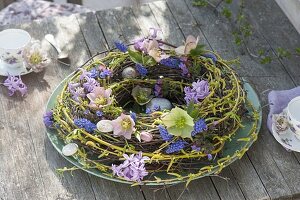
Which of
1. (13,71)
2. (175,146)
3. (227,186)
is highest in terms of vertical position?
(175,146)

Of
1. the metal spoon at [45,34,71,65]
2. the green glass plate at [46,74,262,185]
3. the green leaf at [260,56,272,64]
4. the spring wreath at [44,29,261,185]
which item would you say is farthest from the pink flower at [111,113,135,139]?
the green leaf at [260,56,272,64]

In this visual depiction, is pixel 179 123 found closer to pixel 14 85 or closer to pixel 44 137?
pixel 44 137

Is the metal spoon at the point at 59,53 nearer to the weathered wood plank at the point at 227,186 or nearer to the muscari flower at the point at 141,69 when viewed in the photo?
the muscari flower at the point at 141,69

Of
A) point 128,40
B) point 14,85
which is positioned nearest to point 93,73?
point 14,85

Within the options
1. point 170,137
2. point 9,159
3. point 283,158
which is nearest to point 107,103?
point 170,137

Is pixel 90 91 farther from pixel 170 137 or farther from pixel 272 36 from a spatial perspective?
pixel 272 36

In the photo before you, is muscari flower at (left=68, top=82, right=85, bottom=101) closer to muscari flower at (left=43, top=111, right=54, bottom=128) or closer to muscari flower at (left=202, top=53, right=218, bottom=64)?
muscari flower at (left=43, top=111, right=54, bottom=128)
